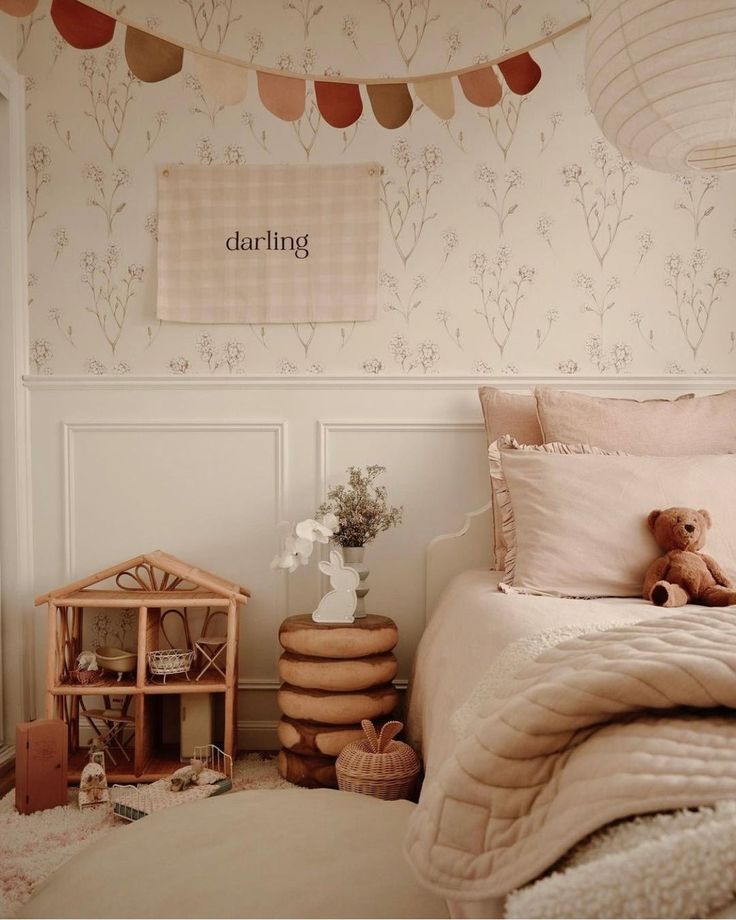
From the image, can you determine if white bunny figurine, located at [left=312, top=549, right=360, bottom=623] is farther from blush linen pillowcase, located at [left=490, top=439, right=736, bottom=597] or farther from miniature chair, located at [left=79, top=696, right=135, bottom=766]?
miniature chair, located at [left=79, top=696, right=135, bottom=766]

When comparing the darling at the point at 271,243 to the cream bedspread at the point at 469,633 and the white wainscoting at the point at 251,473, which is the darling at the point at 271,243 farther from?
the cream bedspread at the point at 469,633

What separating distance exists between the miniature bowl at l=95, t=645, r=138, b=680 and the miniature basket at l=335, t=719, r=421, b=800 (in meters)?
0.71

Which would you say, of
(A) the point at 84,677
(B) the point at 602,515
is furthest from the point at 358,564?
(A) the point at 84,677

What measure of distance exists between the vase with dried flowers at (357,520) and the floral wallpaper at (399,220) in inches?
17.3

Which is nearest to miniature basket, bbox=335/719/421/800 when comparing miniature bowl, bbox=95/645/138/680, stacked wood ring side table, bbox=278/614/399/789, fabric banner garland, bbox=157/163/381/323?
stacked wood ring side table, bbox=278/614/399/789

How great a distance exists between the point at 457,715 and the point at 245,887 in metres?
0.44

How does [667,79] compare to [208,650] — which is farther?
[208,650]

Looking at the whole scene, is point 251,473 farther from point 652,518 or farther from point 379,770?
point 652,518

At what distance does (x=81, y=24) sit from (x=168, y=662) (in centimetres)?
170

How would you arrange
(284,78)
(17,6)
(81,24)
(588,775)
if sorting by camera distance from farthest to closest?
(284,78), (81,24), (17,6), (588,775)

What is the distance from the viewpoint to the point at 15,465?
2.55 meters

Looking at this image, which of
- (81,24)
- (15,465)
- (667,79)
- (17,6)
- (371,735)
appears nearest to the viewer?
(667,79)

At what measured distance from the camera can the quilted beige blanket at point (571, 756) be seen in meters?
0.77

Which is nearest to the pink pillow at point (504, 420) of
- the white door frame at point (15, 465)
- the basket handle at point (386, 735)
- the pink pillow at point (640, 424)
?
the pink pillow at point (640, 424)
